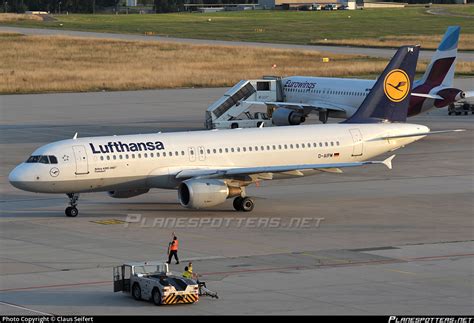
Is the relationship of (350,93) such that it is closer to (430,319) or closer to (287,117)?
(287,117)

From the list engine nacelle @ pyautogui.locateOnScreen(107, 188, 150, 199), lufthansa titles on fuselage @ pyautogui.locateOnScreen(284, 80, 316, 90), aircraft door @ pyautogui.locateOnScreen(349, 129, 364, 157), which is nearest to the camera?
engine nacelle @ pyautogui.locateOnScreen(107, 188, 150, 199)

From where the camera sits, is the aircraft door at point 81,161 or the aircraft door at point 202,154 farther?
the aircraft door at point 202,154

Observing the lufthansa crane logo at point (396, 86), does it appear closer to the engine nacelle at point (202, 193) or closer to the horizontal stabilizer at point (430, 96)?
the engine nacelle at point (202, 193)

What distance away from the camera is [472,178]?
63281 millimetres

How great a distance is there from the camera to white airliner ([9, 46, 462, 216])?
50531 millimetres

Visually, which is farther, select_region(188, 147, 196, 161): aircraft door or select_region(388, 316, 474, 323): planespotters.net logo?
select_region(188, 147, 196, 161): aircraft door

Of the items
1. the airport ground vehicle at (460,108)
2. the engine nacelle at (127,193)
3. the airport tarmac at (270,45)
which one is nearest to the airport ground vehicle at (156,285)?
the engine nacelle at (127,193)

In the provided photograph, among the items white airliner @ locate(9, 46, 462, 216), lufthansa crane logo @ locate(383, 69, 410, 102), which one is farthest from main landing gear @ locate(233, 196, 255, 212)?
lufthansa crane logo @ locate(383, 69, 410, 102)

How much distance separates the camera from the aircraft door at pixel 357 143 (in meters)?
56.6

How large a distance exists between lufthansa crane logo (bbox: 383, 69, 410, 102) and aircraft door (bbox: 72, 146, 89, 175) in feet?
59.8

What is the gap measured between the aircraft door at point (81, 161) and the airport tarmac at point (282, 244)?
226 cm

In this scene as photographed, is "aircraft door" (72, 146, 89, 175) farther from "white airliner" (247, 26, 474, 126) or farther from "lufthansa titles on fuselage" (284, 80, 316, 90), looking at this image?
"lufthansa titles on fuselage" (284, 80, 316, 90)

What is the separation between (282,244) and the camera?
1784 inches

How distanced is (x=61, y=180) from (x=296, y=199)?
486 inches
